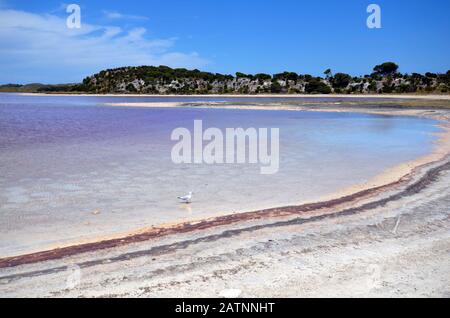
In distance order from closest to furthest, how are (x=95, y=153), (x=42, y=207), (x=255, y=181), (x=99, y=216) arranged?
(x=99, y=216), (x=42, y=207), (x=255, y=181), (x=95, y=153)

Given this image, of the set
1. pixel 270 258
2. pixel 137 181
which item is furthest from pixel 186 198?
pixel 270 258

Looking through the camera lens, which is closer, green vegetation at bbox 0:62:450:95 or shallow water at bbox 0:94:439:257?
shallow water at bbox 0:94:439:257

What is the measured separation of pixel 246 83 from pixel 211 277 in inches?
4197

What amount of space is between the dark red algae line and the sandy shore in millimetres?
16

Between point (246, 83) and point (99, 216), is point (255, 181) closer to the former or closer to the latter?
point (99, 216)

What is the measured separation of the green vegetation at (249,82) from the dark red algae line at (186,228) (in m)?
68.6

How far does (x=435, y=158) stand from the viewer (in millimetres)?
12398

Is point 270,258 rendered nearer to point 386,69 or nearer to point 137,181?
point 137,181

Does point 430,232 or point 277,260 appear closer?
point 277,260

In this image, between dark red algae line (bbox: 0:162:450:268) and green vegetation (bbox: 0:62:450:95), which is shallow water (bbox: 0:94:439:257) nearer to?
dark red algae line (bbox: 0:162:450:268)

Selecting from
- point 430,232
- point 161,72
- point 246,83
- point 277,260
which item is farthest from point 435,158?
point 161,72

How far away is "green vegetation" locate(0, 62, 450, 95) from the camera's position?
83.2 metres

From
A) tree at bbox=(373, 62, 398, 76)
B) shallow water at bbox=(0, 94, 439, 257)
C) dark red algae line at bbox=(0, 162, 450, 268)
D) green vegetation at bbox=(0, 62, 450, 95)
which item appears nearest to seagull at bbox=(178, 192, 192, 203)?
shallow water at bbox=(0, 94, 439, 257)

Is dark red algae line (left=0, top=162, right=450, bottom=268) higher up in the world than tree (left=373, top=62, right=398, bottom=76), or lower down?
lower down
